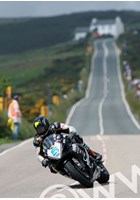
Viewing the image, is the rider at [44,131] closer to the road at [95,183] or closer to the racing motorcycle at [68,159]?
the racing motorcycle at [68,159]

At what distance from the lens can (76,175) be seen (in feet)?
41.1

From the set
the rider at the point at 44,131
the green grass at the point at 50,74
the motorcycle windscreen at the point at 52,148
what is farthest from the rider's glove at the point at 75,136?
the green grass at the point at 50,74

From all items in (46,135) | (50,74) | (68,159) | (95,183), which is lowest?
(50,74)

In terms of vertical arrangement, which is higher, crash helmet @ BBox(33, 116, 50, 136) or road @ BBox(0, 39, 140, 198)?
crash helmet @ BBox(33, 116, 50, 136)

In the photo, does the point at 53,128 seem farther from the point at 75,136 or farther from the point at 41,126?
the point at 75,136

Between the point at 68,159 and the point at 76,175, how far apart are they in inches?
14.7

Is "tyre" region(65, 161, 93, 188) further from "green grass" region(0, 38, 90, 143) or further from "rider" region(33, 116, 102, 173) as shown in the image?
"green grass" region(0, 38, 90, 143)

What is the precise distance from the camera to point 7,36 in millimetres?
188250

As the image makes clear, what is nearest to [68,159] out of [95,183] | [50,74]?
[95,183]

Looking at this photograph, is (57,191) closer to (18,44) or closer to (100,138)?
(100,138)

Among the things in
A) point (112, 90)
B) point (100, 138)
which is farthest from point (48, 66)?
point (100, 138)

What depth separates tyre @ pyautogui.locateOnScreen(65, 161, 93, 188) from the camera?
12.5 meters

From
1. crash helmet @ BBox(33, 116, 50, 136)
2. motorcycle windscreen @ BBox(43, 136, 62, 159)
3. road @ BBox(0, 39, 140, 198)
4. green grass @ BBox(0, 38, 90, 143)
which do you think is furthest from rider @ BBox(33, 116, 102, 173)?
green grass @ BBox(0, 38, 90, 143)

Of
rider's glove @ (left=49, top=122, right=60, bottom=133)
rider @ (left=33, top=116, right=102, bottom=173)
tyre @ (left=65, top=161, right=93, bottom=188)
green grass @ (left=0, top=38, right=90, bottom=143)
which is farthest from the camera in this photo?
green grass @ (left=0, top=38, right=90, bottom=143)
